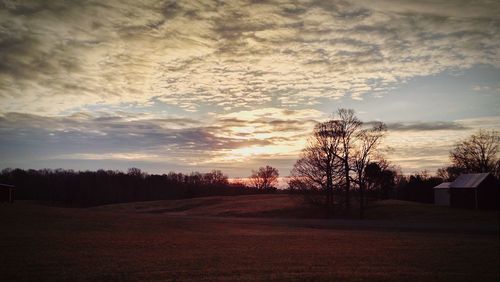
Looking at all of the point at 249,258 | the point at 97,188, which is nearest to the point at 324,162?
the point at 249,258

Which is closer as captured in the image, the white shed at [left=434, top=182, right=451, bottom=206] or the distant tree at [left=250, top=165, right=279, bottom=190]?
the white shed at [left=434, top=182, right=451, bottom=206]

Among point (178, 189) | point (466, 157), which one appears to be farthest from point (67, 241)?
point (178, 189)

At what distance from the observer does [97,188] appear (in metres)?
138

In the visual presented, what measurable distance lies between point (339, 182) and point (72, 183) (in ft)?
338

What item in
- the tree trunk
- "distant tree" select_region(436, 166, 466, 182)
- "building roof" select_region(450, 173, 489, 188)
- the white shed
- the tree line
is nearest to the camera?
the tree trunk

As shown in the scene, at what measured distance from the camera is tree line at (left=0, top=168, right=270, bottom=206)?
128500mm

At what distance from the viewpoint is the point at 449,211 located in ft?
176

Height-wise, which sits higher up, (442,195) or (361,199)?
(442,195)

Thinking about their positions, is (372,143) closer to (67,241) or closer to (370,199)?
(370,199)


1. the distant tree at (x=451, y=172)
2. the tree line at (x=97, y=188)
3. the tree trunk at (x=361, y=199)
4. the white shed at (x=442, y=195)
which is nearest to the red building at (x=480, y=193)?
the white shed at (x=442, y=195)

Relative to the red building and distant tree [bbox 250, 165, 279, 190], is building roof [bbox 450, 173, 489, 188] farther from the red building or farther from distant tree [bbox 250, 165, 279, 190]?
distant tree [bbox 250, 165, 279, 190]

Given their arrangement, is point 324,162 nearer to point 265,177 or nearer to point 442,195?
point 442,195

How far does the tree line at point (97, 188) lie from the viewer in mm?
128500

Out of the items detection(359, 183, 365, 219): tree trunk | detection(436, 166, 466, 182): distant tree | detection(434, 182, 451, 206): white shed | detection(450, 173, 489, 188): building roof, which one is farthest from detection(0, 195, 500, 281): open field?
detection(436, 166, 466, 182): distant tree
